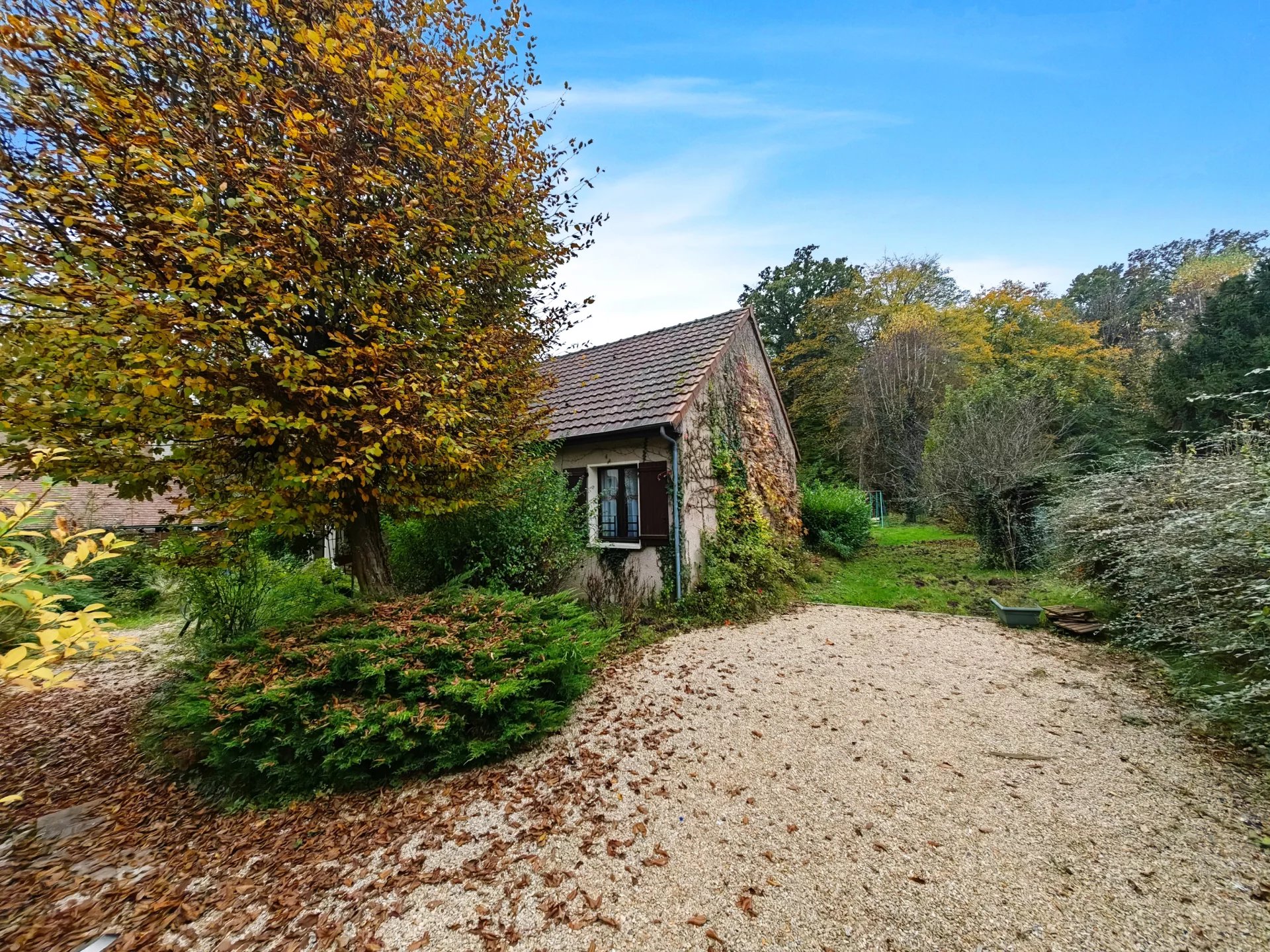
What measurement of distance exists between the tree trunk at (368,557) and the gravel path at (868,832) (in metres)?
2.81

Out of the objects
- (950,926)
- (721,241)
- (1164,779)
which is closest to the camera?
(950,926)

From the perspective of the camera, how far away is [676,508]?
7750 mm

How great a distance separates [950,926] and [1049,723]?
9.24ft

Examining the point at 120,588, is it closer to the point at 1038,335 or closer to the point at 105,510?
the point at 105,510

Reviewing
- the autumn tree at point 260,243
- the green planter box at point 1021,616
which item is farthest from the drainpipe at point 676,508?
the green planter box at point 1021,616

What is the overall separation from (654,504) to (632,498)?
748mm

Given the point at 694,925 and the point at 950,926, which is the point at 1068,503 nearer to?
the point at 950,926

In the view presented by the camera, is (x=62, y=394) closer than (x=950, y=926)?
No

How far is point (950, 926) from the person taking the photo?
88.3 inches

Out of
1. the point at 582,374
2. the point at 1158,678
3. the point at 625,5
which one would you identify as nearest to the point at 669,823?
the point at 1158,678

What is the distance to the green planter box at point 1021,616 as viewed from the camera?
22.1 feet

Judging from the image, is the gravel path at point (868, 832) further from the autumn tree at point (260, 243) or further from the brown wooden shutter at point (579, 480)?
the brown wooden shutter at point (579, 480)

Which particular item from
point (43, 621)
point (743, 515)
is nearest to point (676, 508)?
point (743, 515)

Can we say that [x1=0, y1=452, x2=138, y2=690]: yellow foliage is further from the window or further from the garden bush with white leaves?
the window
